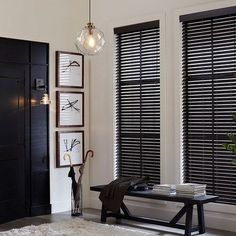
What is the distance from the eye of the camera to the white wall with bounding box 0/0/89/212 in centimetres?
648

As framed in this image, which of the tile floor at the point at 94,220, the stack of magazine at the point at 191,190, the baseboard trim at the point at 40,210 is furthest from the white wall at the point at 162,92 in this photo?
the baseboard trim at the point at 40,210

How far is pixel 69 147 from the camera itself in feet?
23.3

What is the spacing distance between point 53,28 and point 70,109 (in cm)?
118

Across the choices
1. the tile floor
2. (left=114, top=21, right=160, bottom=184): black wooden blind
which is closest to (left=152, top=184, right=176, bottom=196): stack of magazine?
the tile floor

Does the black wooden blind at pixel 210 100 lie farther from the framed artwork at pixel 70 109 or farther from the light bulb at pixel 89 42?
the framed artwork at pixel 70 109

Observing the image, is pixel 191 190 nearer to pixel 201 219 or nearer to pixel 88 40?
pixel 201 219

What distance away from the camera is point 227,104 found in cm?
592

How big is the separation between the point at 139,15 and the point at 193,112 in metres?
1.59

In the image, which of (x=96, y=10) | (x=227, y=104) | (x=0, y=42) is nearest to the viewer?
(x=227, y=104)

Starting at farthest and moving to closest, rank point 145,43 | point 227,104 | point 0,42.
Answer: point 145,43, point 0,42, point 227,104

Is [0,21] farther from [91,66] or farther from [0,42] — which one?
[91,66]

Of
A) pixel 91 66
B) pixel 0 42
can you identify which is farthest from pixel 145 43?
pixel 0 42

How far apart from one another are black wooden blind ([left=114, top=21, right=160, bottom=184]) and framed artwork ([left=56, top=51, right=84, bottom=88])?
0.58m

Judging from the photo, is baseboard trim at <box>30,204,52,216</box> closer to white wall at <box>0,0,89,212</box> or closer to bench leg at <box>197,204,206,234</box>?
white wall at <box>0,0,89,212</box>
